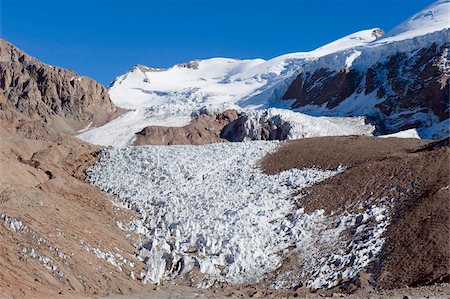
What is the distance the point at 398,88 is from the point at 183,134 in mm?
36257

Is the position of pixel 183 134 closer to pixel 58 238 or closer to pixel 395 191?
pixel 395 191

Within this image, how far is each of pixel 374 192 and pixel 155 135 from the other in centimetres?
6224

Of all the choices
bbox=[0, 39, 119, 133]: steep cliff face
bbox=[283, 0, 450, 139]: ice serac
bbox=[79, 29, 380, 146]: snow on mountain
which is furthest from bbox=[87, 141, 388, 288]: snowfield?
bbox=[79, 29, 380, 146]: snow on mountain

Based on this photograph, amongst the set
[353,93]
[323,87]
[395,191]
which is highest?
[323,87]

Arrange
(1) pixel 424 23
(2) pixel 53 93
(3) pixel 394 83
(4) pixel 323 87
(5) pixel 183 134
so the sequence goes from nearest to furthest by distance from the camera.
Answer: (5) pixel 183 134 < (3) pixel 394 83 < (2) pixel 53 93 < (4) pixel 323 87 < (1) pixel 424 23

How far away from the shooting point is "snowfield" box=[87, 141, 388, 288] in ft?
75.0

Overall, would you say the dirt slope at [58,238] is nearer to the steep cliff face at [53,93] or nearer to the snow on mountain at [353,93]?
the snow on mountain at [353,93]

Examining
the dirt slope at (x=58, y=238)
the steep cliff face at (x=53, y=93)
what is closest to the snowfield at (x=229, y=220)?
the dirt slope at (x=58, y=238)

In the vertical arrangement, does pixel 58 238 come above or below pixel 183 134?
below

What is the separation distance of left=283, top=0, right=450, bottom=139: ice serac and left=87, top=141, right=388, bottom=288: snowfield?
56.1 meters

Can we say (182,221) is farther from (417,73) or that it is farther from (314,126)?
(417,73)

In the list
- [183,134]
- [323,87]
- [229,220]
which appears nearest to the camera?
[229,220]

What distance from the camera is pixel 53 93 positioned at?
115m

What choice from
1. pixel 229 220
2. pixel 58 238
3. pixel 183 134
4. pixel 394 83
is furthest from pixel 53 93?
pixel 58 238
